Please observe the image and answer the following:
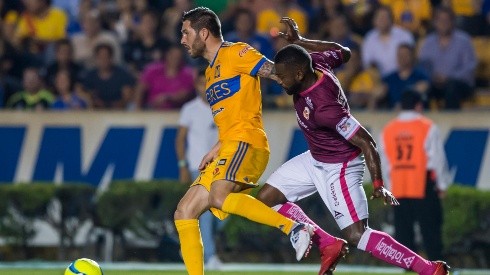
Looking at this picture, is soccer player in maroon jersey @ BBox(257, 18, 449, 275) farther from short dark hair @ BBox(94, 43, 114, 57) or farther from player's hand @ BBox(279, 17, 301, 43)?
short dark hair @ BBox(94, 43, 114, 57)

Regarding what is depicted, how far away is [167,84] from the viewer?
21234 mm

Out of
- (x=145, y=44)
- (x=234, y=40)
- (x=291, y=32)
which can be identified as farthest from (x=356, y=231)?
(x=145, y=44)

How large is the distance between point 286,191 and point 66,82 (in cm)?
936

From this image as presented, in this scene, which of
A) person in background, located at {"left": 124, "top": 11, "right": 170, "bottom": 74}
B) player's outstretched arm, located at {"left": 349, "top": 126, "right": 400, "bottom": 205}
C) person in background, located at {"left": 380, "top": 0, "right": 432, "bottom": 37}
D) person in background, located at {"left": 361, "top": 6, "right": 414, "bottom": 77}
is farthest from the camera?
person in background, located at {"left": 124, "top": 11, "right": 170, "bottom": 74}

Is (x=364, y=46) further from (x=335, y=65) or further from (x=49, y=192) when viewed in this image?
(x=335, y=65)

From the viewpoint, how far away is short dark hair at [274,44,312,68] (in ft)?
39.6

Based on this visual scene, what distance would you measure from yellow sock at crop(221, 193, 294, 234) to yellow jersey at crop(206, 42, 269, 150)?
60 cm

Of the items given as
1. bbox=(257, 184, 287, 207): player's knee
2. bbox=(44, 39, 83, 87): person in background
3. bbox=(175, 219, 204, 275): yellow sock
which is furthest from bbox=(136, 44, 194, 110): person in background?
bbox=(175, 219, 204, 275): yellow sock

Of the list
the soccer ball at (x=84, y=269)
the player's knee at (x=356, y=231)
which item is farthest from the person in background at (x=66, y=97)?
the player's knee at (x=356, y=231)

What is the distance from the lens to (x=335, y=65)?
508 inches

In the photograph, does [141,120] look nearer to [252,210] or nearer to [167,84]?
[167,84]

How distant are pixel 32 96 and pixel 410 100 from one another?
6.93 metres

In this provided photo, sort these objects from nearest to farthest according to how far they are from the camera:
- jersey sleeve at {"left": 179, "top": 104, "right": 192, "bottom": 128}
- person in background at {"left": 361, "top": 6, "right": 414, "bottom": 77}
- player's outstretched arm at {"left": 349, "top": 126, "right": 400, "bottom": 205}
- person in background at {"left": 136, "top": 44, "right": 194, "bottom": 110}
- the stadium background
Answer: player's outstretched arm at {"left": 349, "top": 126, "right": 400, "bottom": 205}
jersey sleeve at {"left": 179, "top": 104, "right": 192, "bottom": 128}
the stadium background
person in background at {"left": 136, "top": 44, "right": 194, "bottom": 110}
person in background at {"left": 361, "top": 6, "right": 414, "bottom": 77}

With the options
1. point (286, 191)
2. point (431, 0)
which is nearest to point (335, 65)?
point (286, 191)
